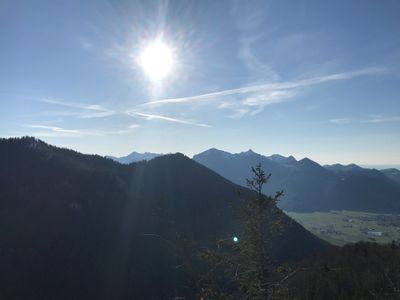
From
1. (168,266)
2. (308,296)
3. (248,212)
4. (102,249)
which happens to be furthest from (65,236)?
(248,212)

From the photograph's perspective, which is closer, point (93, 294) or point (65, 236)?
point (93, 294)

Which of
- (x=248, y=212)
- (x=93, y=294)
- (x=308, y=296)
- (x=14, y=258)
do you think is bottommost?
(x=93, y=294)

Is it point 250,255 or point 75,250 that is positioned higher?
point 250,255

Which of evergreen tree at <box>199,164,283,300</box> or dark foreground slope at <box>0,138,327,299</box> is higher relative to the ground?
evergreen tree at <box>199,164,283,300</box>

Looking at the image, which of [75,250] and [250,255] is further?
[75,250]

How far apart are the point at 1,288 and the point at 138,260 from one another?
5987cm

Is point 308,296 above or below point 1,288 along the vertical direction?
above

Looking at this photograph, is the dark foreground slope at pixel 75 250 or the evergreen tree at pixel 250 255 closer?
the evergreen tree at pixel 250 255

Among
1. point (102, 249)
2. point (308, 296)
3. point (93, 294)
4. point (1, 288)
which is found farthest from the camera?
point (102, 249)

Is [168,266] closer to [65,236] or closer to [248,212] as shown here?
[65,236]

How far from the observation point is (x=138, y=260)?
7131 inches

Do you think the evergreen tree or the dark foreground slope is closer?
the evergreen tree

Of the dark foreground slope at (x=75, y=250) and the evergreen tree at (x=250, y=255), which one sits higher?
the evergreen tree at (x=250, y=255)

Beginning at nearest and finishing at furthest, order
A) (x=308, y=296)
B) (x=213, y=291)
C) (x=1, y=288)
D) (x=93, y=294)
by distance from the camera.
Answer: (x=213, y=291) → (x=308, y=296) → (x=1, y=288) → (x=93, y=294)
